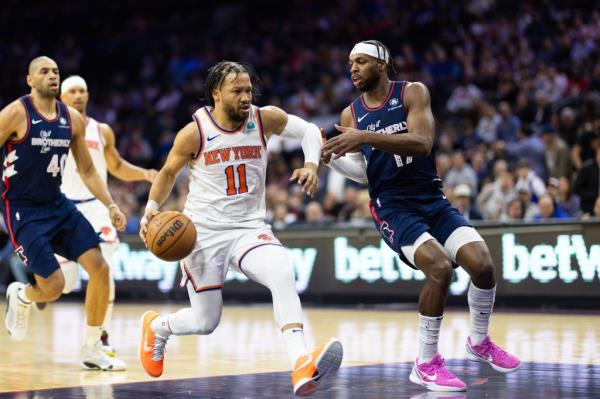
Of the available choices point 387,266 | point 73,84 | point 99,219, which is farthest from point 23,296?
point 387,266

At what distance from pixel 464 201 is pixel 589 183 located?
1.69m

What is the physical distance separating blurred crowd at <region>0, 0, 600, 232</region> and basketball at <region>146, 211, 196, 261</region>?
2818mm

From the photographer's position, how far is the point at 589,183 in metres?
13.8

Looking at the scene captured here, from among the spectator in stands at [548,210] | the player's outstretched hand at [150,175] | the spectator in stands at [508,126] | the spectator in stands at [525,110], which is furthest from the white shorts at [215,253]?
the spectator in stands at [525,110]

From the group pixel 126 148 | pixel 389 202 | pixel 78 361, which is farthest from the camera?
pixel 126 148

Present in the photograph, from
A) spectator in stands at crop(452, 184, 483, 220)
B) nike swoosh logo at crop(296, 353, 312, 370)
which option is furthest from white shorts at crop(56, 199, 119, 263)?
spectator in stands at crop(452, 184, 483, 220)

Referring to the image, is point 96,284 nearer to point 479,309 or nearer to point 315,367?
point 315,367

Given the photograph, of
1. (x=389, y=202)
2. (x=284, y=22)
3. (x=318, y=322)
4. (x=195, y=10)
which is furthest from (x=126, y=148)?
(x=389, y=202)

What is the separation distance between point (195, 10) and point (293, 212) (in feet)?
42.6

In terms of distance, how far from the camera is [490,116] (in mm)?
16531

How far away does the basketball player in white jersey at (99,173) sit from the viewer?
951 centimetres

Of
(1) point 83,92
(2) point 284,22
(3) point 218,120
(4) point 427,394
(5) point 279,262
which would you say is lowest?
(4) point 427,394

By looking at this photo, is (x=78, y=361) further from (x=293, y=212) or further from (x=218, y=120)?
(x=293, y=212)

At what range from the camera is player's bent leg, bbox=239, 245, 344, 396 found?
603 cm
